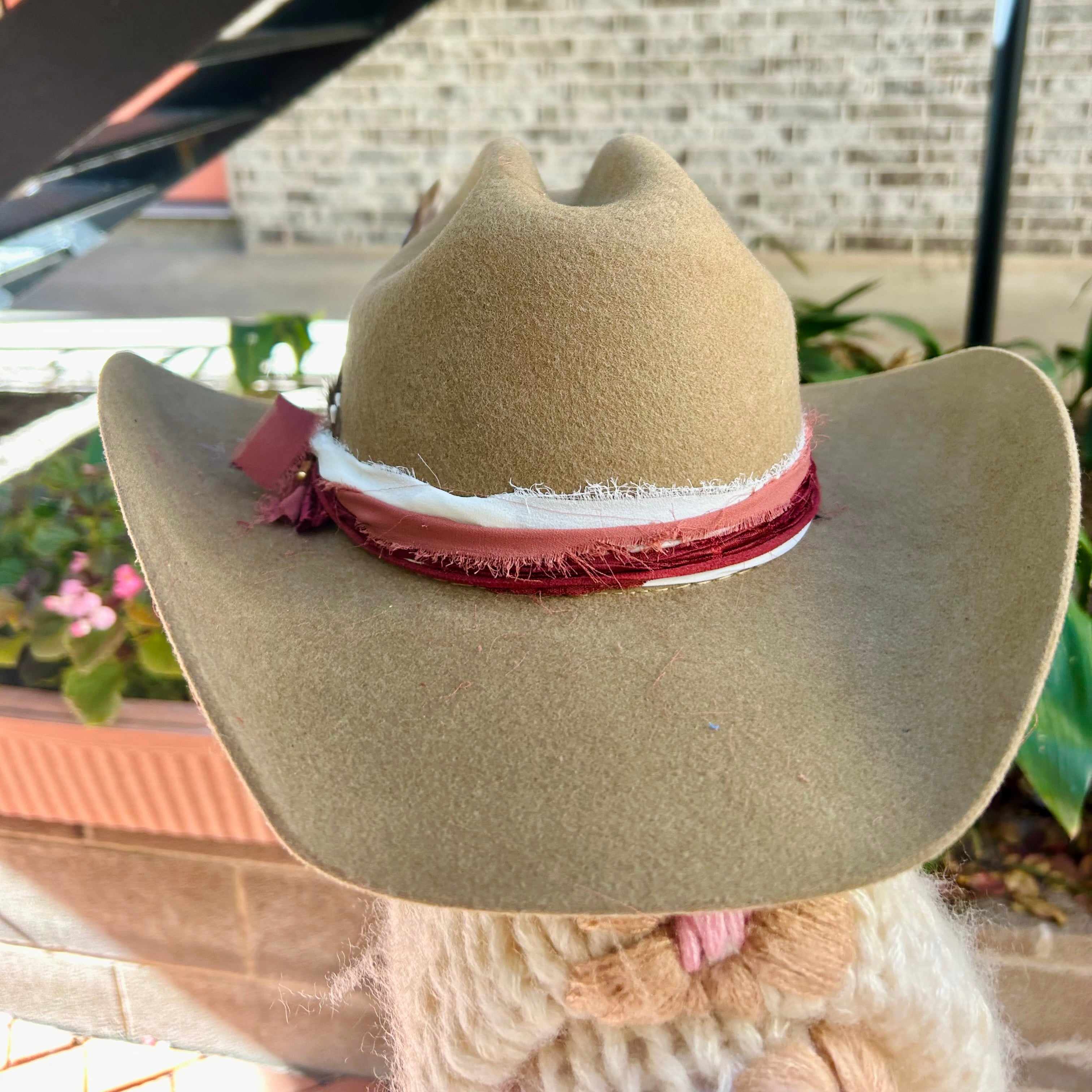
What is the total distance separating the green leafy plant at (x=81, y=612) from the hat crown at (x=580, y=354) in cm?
77

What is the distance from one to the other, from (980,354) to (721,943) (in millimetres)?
662

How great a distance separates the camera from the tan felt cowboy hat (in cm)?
61

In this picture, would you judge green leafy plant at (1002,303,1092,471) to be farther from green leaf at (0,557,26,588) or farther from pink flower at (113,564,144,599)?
green leaf at (0,557,26,588)

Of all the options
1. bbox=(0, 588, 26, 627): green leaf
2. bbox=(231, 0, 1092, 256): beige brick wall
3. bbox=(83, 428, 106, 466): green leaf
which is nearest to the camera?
bbox=(0, 588, 26, 627): green leaf

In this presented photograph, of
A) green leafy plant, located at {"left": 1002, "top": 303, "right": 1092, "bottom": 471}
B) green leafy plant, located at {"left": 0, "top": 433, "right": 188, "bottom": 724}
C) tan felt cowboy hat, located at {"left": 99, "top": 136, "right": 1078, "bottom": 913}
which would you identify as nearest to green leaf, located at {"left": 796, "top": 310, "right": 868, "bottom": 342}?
green leafy plant, located at {"left": 1002, "top": 303, "right": 1092, "bottom": 471}

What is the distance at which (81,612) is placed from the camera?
4.88 ft

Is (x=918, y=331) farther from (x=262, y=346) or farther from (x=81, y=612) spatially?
(x=81, y=612)

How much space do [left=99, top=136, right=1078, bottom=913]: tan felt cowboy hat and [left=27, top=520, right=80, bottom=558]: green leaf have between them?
814mm

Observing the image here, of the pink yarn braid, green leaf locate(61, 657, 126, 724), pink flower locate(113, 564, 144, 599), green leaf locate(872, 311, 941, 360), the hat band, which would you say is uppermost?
the hat band

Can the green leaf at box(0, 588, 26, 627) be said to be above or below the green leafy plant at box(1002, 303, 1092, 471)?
below

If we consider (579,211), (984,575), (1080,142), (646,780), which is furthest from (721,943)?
(1080,142)

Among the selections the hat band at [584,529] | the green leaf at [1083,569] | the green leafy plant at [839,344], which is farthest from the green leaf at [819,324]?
the hat band at [584,529]

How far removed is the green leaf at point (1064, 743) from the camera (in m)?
1.30

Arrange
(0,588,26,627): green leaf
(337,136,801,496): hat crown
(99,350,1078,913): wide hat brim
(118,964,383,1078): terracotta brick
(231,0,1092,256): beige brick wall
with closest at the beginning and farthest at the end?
(99,350,1078,913): wide hat brim, (337,136,801,496): hat crown, (0,588,26,627): green leaf, (118,964,383,1078): terracotta brick, (231,0,1092,256): beige brick wall
